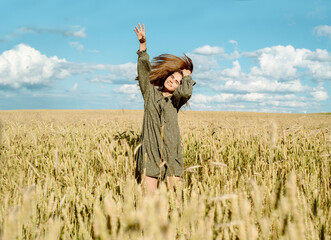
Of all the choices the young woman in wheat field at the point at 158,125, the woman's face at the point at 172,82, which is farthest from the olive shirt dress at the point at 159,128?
the woman's face at the point at 172,82

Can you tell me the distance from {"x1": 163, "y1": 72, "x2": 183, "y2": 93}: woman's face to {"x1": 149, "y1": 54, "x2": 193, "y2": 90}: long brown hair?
0.39 ft

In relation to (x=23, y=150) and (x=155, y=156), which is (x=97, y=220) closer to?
(x=155, y=156)

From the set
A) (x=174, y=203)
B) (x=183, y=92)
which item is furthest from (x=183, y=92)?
(x=174, y=203)

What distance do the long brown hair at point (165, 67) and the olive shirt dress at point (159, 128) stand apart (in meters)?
0.36

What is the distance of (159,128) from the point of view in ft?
8.48

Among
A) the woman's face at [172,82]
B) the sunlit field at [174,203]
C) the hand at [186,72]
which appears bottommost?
the sunlit field at [174,203]

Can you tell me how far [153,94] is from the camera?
271 centimetres

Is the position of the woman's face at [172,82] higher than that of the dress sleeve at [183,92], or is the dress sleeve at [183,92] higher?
the woman's face at [172,82]

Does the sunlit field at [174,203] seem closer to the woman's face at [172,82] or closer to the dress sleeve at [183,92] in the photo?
the dress sleeve at [183,92]

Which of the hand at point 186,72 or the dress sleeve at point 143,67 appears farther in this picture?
the hand at point 186,72

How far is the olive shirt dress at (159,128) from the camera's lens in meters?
2.46

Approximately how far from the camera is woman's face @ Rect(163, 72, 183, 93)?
2.85 meters

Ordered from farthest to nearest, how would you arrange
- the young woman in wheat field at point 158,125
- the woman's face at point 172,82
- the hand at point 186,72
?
the hand at point 186,72, the woman's face at point 172,82, the young woman in wheat field at point 158,125

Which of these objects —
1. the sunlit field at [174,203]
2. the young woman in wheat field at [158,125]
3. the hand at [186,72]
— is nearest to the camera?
the sunlit field at [174,203]
